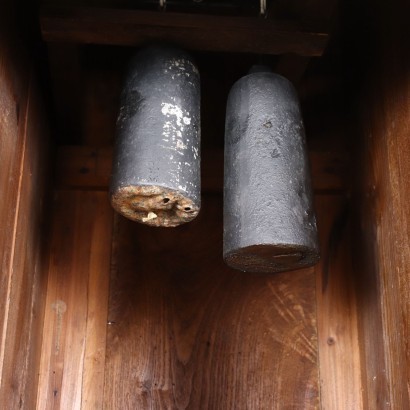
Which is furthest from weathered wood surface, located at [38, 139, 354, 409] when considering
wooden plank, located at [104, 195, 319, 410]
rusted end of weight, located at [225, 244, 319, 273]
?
rusted end of weight, located at [225, 244, 319, 273]

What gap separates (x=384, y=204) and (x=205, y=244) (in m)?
0.37

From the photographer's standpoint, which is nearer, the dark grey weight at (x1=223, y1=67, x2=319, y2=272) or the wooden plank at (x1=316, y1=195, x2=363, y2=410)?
the dark grey weight at (x1=223, y1=67, x2=319, y2=272)

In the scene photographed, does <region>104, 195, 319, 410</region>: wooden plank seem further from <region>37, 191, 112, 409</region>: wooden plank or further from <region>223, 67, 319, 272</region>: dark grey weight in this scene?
<region>223, 67, 319, 272</region>: dark grey weight

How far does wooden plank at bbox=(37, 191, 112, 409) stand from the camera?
4.60ft

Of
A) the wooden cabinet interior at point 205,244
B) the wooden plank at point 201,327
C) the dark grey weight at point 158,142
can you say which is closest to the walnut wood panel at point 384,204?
the wooden cabinet interior at point 205,244

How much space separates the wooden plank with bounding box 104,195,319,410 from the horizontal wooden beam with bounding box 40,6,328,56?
364mm

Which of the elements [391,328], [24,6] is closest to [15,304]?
[24,6]

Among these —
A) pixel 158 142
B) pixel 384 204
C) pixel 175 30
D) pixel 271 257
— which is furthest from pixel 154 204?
pixel 384 204

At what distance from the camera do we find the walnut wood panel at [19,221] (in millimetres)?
1184

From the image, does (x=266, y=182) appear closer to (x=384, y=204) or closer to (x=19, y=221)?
(x=384, y=204)

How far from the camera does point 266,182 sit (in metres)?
1.19

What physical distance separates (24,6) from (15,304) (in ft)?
1.75

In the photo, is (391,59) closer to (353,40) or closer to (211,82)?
(353,40)

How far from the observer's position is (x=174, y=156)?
1.18 meters
